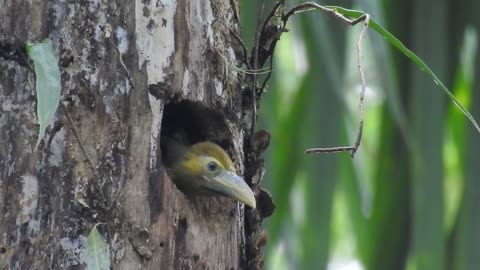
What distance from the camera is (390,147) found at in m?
6.12

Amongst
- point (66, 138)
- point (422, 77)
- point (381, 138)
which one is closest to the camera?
point (66, 138)

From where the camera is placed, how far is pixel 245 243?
149 inches

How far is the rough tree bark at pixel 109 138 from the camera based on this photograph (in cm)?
327

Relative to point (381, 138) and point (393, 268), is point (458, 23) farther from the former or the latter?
point (393, 268)

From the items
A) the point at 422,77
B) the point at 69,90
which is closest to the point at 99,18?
the point at 69,90

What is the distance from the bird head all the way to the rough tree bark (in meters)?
0.07

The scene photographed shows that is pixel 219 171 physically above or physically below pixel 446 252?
above

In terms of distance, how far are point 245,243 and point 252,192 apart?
172 mm

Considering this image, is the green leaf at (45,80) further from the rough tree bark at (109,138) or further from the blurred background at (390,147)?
the blurred background at (390,147)

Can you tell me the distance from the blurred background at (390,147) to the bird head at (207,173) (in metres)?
1.15

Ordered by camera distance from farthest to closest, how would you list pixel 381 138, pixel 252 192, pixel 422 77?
pixel 381 138 < pixel 422 77 < pixel 252 192

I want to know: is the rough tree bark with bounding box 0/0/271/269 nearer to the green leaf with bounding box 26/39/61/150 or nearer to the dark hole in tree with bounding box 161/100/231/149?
the dark hole in tree with bounding box 161/100/231/149

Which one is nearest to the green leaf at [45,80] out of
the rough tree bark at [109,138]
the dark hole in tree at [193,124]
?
the rough tree bark at [109,138]

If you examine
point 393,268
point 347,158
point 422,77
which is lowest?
point 393,268
